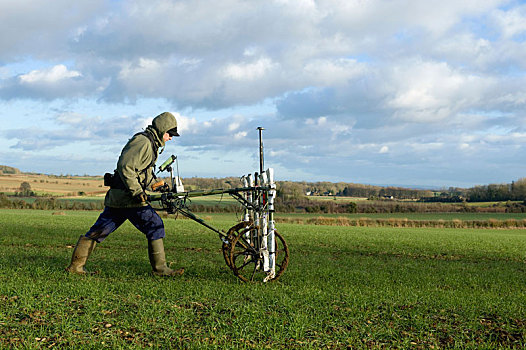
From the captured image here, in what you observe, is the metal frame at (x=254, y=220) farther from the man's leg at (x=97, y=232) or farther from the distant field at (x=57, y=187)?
the distant field at (x=57, y=187)

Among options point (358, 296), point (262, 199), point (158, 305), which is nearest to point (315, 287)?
point (358, 296)

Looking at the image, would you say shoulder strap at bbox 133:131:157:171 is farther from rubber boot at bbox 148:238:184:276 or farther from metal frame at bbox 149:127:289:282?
rubber boot at bbox 148:238:184:276

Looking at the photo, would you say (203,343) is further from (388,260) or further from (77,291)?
(388,260)

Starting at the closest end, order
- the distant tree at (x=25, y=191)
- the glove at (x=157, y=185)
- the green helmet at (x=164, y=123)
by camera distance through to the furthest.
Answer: the green helmet at (x=164, y=123) → the glove at (x=157, y=185) → the distant tree at (x=25, y=191)

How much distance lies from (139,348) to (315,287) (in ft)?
13.0

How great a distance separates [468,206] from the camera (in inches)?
2857

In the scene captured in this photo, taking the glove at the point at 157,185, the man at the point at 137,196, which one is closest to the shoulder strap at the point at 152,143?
the man at the point at 137,196

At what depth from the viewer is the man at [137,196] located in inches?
327

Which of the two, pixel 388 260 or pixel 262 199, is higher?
pixel 262 199

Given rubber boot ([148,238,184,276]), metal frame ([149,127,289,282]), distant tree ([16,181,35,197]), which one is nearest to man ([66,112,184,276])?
rubber boot ([148,238,184,276])

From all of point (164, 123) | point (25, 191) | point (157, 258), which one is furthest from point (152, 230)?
point (25, 191)

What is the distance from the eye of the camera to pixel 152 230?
8.74m

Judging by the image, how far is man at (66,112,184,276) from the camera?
27.2ft

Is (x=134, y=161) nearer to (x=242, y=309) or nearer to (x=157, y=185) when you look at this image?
(x=157, y=185)
